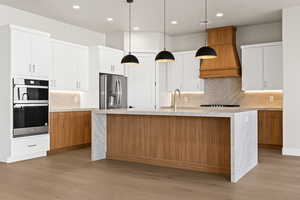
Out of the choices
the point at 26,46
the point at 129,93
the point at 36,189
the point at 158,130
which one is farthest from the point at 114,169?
the point at 129,93

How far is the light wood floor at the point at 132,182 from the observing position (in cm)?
315

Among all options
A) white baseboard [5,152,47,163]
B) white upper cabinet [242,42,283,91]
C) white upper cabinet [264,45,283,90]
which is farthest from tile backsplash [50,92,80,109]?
white upper cabinet [264,45,283,90]

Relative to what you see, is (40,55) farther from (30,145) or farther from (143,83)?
(143,83)

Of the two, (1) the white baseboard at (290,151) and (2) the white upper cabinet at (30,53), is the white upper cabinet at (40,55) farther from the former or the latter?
(1) the white baseboard at (290,151)

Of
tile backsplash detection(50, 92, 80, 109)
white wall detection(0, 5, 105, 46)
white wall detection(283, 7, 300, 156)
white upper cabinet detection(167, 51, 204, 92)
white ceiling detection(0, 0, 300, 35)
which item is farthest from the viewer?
white upper cabinet detection(167, 51, 204, 92)

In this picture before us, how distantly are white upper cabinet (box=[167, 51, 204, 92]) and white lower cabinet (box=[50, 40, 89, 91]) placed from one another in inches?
95.5

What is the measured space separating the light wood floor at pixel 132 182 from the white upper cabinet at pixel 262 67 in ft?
7.26

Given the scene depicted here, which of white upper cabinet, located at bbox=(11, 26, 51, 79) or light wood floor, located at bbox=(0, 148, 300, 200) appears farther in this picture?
white upper cabinet, located at bbox=(11, 26, 51, 79)

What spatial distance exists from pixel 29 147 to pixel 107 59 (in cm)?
290

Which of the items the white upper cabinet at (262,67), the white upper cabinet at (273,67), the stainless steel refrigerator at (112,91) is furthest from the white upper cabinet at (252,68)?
the stainless steel refrigerator at (112,91)

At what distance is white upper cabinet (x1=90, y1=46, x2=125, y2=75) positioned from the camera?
6840mm

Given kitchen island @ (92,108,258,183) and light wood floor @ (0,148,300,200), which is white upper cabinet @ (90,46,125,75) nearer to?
kitchen island @ (92,108,258,183)

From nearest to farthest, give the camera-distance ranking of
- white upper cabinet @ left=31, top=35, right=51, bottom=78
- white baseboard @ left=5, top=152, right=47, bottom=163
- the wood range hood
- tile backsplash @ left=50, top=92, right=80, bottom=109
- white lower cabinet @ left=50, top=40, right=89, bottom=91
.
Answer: white baseboard @ left=5, top=152, right=47, bottom=163 < white upper cabinet @ left=31, top=35, right=51, bottom=78 < white lower cabinet @ left=50, top=40, right=89, bottom=91 < tile backsplash @ left=50, top=92, right=80, bottom=109 < the wood range hood

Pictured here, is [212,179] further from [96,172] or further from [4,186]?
[4,186]
